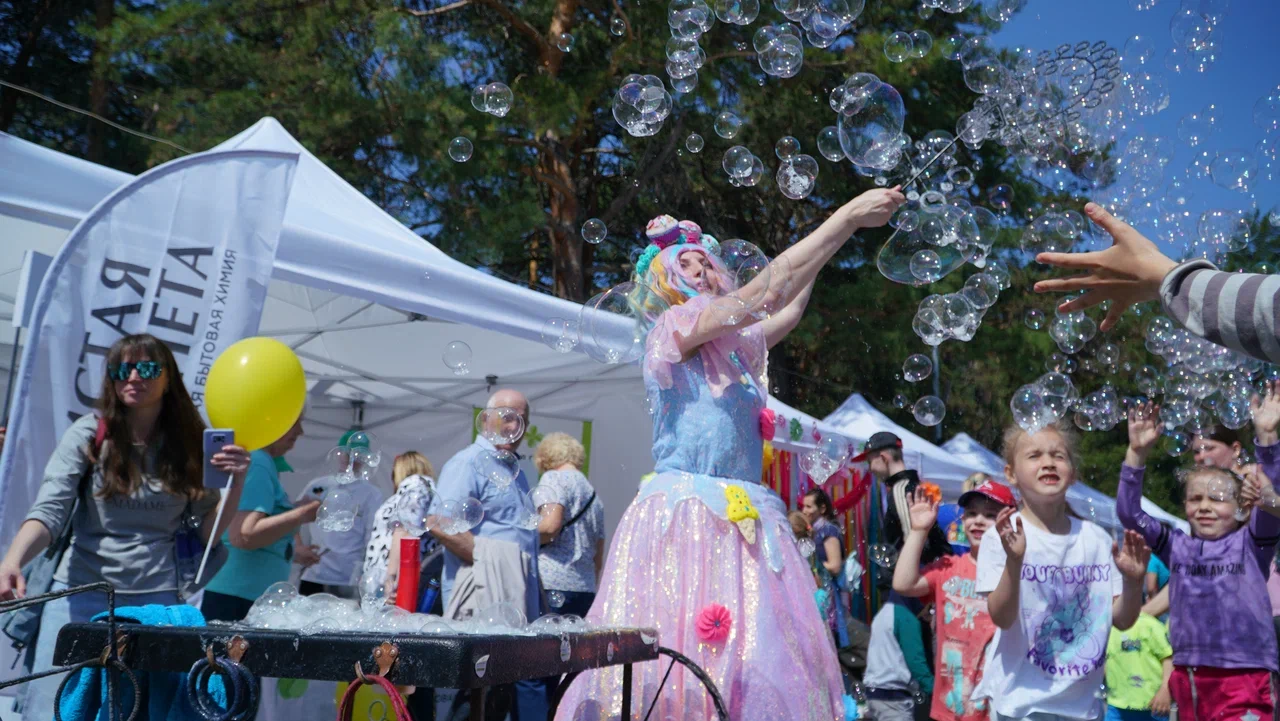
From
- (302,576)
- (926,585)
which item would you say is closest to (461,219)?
(302,576)

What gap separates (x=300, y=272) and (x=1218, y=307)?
13.5ft

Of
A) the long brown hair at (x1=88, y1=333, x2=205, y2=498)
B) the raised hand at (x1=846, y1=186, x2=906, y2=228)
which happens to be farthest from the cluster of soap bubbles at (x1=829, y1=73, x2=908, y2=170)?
the long brown hair at (x1=88, y1=333, x2=205, y2=498)

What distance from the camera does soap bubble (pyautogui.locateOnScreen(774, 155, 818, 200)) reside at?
4.11m

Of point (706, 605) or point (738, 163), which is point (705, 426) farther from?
point (738, 163)

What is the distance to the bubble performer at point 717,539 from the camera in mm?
2490

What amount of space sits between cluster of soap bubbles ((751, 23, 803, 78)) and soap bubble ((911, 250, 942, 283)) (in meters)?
1.08

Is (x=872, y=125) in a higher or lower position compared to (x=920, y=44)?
lower

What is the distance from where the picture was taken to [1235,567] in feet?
12.6

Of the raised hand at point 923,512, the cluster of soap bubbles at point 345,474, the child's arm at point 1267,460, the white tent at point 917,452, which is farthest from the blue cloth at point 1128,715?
the white tent at point 917,452

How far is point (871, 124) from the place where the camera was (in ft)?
12.3

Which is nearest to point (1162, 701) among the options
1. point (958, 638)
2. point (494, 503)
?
Result: point (958, 638)

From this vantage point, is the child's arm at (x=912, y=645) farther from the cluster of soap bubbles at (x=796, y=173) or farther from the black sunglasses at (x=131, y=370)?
the black sunglasses at (x=131, y=370)

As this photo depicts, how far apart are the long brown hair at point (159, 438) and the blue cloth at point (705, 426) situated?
1.42m

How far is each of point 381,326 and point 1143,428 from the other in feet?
18.7
